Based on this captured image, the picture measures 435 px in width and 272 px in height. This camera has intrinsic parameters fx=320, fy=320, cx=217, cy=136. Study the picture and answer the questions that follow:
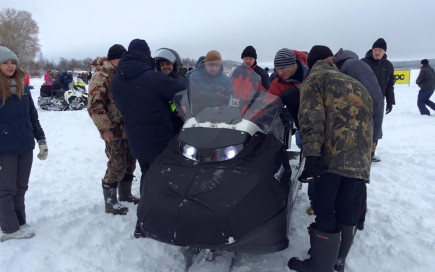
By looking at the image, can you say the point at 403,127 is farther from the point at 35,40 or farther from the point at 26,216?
the point at 35,40

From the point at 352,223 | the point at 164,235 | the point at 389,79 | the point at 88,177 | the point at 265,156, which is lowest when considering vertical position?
the point at 88,177

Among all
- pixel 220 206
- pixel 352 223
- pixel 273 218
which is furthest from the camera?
pixel 352 223

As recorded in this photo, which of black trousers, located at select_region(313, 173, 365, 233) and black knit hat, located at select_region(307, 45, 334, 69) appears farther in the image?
black knit hat, located at select_region(307, 45, 334, 69)

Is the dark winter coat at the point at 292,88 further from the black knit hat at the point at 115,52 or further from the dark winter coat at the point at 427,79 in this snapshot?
the dark winter coat at the point at 427,79

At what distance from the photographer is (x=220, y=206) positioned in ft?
6.83

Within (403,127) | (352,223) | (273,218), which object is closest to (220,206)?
(273,218)

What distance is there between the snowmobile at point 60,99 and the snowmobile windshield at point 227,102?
40.7 ft

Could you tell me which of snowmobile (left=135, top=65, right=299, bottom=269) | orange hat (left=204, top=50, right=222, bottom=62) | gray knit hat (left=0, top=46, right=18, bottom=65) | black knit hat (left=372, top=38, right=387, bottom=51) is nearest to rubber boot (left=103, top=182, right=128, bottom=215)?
snowmobile (left=135, top=65, right=299, bottom=269)

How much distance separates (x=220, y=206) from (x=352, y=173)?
109cm

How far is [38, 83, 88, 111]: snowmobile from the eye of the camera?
14.0m

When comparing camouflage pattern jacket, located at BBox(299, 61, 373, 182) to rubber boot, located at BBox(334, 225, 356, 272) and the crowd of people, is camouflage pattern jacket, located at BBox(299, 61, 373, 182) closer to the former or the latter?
the crowd of people

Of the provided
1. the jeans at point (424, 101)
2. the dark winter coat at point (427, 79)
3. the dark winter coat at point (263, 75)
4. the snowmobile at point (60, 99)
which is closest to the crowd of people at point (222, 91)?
the dark winter coat at point (263, 75)

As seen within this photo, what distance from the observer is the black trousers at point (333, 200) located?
2.54 m

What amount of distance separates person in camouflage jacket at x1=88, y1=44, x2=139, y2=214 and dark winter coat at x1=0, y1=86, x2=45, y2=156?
64 cm
